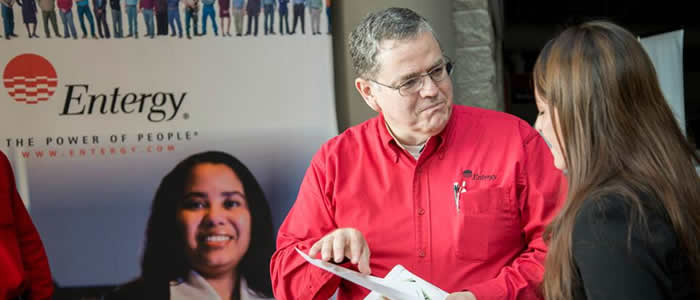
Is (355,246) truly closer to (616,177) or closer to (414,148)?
(414,148)

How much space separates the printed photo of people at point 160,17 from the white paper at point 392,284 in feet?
5.46

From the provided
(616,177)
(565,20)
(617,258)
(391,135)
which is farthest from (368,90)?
(565,20)

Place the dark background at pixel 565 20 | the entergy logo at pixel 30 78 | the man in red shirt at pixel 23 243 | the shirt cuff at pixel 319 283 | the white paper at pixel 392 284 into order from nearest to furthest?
the white paper at pixel 392 284 < the shirt cuff at pixel 319 283 < the man in red shirt at pixel 23 243 < the entergy logo at pixel 30 78 < the dark background at pixel 565 20

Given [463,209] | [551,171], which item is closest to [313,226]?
[463,209]

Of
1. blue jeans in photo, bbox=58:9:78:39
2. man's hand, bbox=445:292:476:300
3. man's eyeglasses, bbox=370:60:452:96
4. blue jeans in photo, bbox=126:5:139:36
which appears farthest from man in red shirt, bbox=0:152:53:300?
man's hand, bbox=445:292:476:300

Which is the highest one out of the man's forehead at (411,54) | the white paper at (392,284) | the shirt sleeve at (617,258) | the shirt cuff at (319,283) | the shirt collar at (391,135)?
the man's forehead at (411,54)

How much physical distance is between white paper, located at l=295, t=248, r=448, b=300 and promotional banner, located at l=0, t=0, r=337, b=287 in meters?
1.49

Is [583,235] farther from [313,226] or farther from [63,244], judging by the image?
[63,244]

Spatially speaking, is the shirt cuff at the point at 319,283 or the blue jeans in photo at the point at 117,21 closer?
the shirt cuff at the point at 319,283

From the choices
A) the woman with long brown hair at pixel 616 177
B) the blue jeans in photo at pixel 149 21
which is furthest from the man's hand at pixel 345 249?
the blue jeans in photo at pixel 149 21

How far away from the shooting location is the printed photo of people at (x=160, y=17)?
302cm

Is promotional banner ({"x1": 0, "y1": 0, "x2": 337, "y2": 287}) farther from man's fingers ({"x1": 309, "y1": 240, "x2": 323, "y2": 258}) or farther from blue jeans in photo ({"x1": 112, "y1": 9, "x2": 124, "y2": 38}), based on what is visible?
man's fingers ({"x1": 309, "y1": 240, "x2": 323, "y2": 258})

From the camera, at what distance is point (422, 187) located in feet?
6.63

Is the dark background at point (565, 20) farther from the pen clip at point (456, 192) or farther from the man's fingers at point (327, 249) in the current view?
the man's fingers at point (327, 249)
